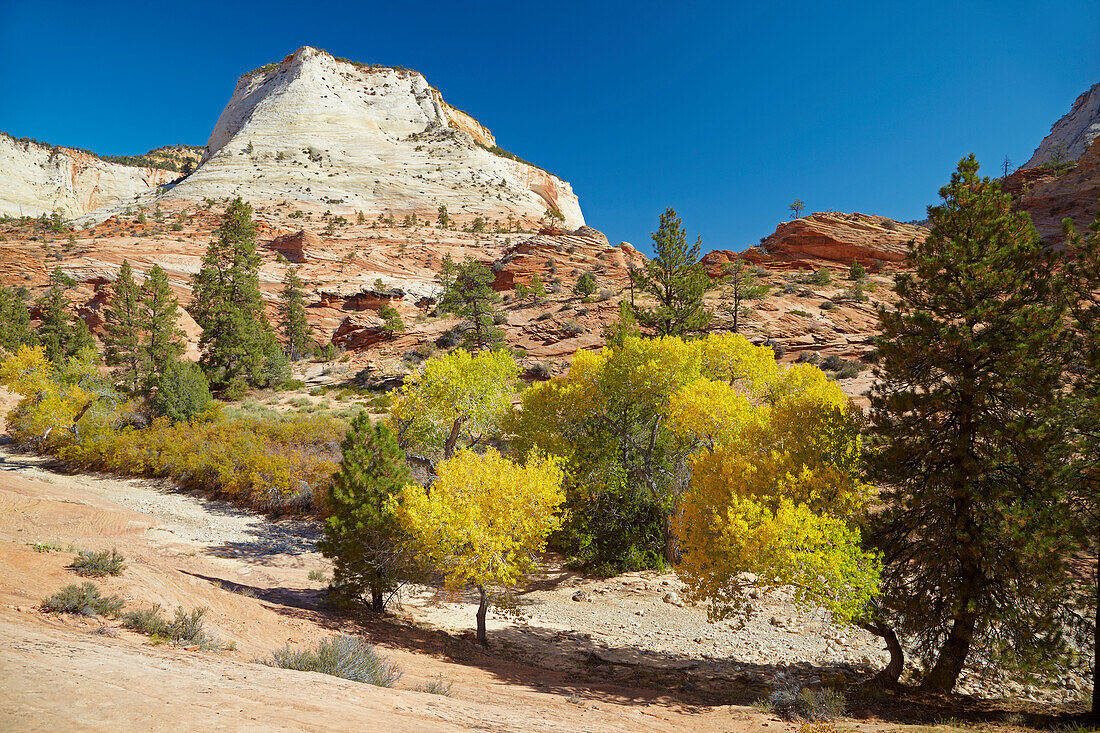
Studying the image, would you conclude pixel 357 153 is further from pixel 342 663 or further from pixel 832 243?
pixel 342 663

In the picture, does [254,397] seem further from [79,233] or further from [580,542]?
[79,233]

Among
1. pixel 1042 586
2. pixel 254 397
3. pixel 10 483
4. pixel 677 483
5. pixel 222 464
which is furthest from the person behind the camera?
pixel 254 397

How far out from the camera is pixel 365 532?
1386 cm

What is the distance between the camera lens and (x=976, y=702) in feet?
32.7

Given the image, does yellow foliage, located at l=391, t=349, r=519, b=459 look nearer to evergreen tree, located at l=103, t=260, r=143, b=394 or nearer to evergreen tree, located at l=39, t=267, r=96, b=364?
evergreen tree, located at l=103, t=260, r=143, b=394

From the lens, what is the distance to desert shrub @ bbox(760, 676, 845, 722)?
908 centimetres

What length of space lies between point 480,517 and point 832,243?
61.5 metres

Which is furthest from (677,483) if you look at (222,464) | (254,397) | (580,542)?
(254,397)

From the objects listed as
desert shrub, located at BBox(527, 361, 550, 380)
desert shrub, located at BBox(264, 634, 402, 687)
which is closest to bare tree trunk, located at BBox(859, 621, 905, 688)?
desert shrub, located at BBox(264, 634, 402, 687)

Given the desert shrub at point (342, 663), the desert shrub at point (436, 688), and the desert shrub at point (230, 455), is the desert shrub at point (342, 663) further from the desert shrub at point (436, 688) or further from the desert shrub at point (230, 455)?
the desert shrub at point (230, 455)

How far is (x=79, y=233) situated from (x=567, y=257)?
234 ft

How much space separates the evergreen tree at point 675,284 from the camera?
3084 centimetres

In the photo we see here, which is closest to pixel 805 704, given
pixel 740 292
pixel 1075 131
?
pixel 740 292

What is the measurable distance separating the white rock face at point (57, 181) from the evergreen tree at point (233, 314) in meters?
84.7
